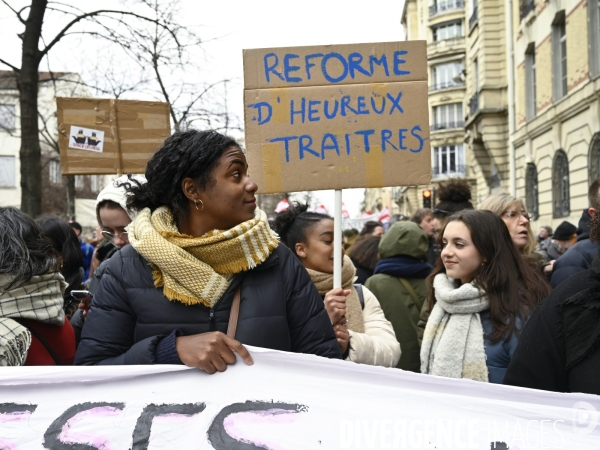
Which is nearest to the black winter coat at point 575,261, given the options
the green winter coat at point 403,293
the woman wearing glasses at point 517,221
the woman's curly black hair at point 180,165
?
the woman wearing glasses at point 517,221

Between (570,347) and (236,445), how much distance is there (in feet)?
3.44

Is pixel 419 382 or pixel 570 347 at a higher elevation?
pixel 570 347

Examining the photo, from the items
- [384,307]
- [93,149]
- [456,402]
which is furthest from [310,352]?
[93,149]

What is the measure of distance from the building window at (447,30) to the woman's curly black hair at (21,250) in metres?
52.8

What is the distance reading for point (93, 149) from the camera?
5.21 metres

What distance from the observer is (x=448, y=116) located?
51125 mm

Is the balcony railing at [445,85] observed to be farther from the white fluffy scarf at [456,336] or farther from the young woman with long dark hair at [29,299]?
the young woman with long dark hair at [29,299]

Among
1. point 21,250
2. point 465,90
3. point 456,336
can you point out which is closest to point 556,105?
point 456,336

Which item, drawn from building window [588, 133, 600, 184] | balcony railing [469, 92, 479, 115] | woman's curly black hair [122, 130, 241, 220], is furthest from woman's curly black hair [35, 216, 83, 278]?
balcony railing [469, 92, 479, 115]

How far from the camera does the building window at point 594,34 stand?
49.9ft

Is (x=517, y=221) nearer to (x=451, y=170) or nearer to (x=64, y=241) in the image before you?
(x=64, y=241)

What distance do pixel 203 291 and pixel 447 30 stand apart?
5415 centimetres

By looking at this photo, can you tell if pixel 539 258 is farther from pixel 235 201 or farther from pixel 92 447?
pixel 92 447

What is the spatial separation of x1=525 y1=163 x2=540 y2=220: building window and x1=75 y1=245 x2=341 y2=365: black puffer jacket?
19.9 meters
